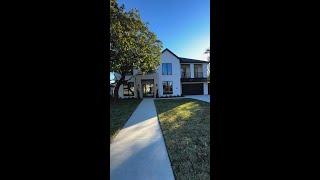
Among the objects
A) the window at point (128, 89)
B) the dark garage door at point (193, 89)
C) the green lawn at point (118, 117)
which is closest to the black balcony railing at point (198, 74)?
the dark garage door at point (193, 89)

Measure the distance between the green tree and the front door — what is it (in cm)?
723

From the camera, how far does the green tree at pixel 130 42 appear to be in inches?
674

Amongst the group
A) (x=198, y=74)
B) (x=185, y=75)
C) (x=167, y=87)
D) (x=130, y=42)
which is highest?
(x=130, y=42)

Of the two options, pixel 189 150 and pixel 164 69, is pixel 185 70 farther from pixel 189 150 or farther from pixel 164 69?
pixel 189 150

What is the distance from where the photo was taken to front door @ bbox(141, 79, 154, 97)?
1288 inches

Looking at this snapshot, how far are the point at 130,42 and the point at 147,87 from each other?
14.3 m

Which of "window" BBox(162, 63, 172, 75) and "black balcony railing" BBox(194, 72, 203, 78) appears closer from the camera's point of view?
"window" BBox(162, 63, 172, 75)

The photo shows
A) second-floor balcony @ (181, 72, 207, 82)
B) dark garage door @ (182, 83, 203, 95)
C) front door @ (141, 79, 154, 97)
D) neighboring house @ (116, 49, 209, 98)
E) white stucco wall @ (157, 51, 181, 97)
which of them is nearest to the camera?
neighboring house @ (116, 49, 209, 98)

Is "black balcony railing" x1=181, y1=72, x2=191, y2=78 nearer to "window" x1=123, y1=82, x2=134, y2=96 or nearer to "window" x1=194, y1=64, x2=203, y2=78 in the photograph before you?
"window" x1=194, y1=64, x2=203, y2=78

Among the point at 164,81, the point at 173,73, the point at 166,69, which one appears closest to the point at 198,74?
the point at 173,73

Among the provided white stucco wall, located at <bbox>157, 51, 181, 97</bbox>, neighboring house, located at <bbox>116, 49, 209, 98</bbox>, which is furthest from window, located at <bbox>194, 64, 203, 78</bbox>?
white stucco wall, located at <bbox>157, 51, 181, 97</bbox>

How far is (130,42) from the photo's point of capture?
19.3 meters
